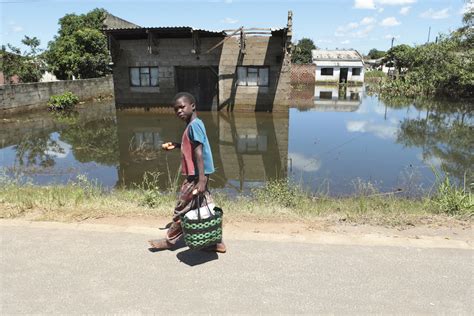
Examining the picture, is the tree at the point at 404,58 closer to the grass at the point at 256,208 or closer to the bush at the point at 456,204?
the bush at the point at 456,204

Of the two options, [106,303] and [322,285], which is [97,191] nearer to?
[106,303]

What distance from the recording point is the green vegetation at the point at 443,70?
2661cm

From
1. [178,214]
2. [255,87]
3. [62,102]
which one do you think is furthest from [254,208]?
[62,102]

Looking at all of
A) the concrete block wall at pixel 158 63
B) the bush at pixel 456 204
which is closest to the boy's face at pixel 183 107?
the bush at pixel 456 204

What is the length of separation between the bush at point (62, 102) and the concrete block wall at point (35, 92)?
1.31 feet

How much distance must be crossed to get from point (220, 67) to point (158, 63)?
3.74 metres

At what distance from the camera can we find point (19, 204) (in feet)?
16.5

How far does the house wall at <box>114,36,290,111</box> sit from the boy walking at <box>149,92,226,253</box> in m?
17.0

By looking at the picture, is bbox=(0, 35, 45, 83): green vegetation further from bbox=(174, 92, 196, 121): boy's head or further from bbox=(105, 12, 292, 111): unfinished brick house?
bbox=(174, 92, 196, 121): boy's head

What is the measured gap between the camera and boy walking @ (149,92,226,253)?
339 centimetres

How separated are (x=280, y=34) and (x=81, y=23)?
2393cm

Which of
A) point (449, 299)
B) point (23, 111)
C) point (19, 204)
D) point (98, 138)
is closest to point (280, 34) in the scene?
point (98, 138)

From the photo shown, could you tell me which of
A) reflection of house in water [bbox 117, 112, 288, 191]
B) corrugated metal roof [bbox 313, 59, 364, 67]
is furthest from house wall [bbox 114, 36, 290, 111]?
corrugated metal roof [bbox 313, 59, 364, 67]

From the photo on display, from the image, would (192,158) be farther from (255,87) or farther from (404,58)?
(404,58)
